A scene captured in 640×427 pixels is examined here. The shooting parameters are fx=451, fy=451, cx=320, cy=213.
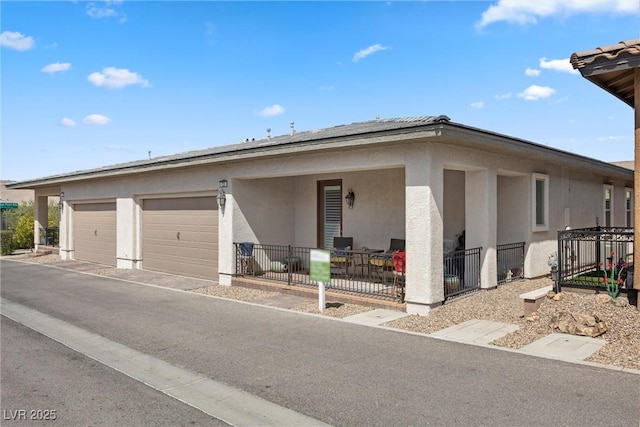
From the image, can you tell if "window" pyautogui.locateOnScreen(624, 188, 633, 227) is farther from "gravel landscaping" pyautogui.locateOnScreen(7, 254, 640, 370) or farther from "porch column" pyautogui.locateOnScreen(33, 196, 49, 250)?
"porch column" pyautogui.locateOnScreen(33, 196, 49, 250)

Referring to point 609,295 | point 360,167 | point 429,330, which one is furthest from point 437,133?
point 609,295

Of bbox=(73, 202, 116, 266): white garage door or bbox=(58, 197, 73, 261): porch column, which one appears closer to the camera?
bbox=(73, 202, 116, 266): white garage door

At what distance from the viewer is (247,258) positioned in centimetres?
1290

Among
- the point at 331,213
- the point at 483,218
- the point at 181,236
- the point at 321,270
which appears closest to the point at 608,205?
the point at 483,218

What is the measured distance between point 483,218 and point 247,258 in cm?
646

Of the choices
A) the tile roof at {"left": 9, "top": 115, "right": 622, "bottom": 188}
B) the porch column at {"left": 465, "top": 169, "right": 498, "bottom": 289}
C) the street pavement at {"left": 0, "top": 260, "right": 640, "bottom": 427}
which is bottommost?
the street pavement at {"left": 0, "top": 260, "right": 640, "bottom": 427}

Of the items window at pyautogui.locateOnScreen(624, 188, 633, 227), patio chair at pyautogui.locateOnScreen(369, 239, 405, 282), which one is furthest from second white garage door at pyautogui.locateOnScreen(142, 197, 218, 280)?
window at pyautogui.locateOnScreen(624, 188, 633, 227)

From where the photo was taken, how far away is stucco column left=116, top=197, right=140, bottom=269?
16.8 meters

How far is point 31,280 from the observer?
48.5 ft

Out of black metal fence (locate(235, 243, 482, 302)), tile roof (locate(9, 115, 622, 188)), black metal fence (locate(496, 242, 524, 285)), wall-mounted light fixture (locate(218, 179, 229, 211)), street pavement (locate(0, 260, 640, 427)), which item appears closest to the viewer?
street pavement (locate(0, 260, 640, 427))

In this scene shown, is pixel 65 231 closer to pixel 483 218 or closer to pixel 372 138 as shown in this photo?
pixel 372 138

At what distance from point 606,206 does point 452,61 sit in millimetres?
8847

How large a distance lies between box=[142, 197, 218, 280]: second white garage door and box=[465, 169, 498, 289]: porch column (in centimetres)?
738

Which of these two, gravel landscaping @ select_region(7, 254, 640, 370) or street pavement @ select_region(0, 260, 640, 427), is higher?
gravel landscaping @ select_region(7, 254, 640, 370)
